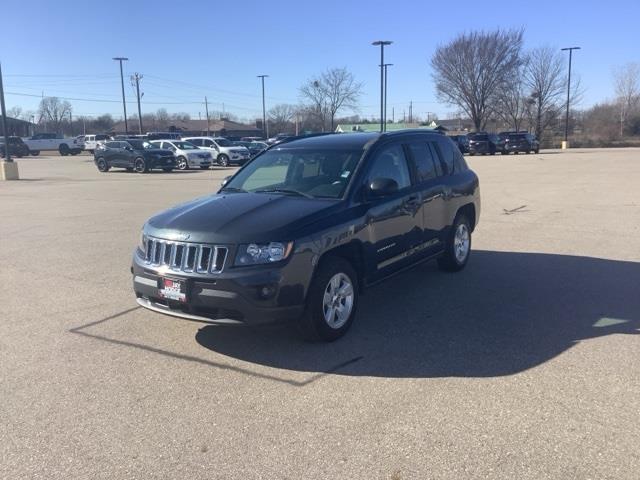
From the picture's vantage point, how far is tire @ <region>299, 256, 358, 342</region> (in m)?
4.75

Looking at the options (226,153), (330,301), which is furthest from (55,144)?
(330,301)

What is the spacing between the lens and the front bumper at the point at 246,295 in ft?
14.5

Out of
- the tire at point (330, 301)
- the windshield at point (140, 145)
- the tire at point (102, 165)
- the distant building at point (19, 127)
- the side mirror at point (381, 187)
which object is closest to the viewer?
the tire at point (330, 301)

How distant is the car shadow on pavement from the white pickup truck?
54671 millimetres

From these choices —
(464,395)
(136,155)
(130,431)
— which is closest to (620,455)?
(464,395)

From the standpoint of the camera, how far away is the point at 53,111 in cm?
12250

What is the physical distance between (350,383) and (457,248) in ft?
12.1

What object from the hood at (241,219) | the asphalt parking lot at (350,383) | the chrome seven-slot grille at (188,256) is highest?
the hood at (241,219)

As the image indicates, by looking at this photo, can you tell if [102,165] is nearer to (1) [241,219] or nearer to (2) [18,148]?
(2) [18,148]

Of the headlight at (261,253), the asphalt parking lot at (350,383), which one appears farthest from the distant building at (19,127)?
the headlight at (261,253)

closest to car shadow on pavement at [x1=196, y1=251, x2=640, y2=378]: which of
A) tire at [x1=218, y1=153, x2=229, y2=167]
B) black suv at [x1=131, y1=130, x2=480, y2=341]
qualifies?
black suv at [x1=131, y1=130, x2=480, y2=341]

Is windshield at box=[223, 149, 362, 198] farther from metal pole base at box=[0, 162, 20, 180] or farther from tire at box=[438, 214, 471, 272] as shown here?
metal pole base at box=[0, 162, 20, 180]

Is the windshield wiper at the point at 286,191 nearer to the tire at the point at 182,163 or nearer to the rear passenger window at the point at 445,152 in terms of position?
the rear passenger window at the point at 445,152

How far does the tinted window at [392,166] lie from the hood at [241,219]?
83 centimetres
